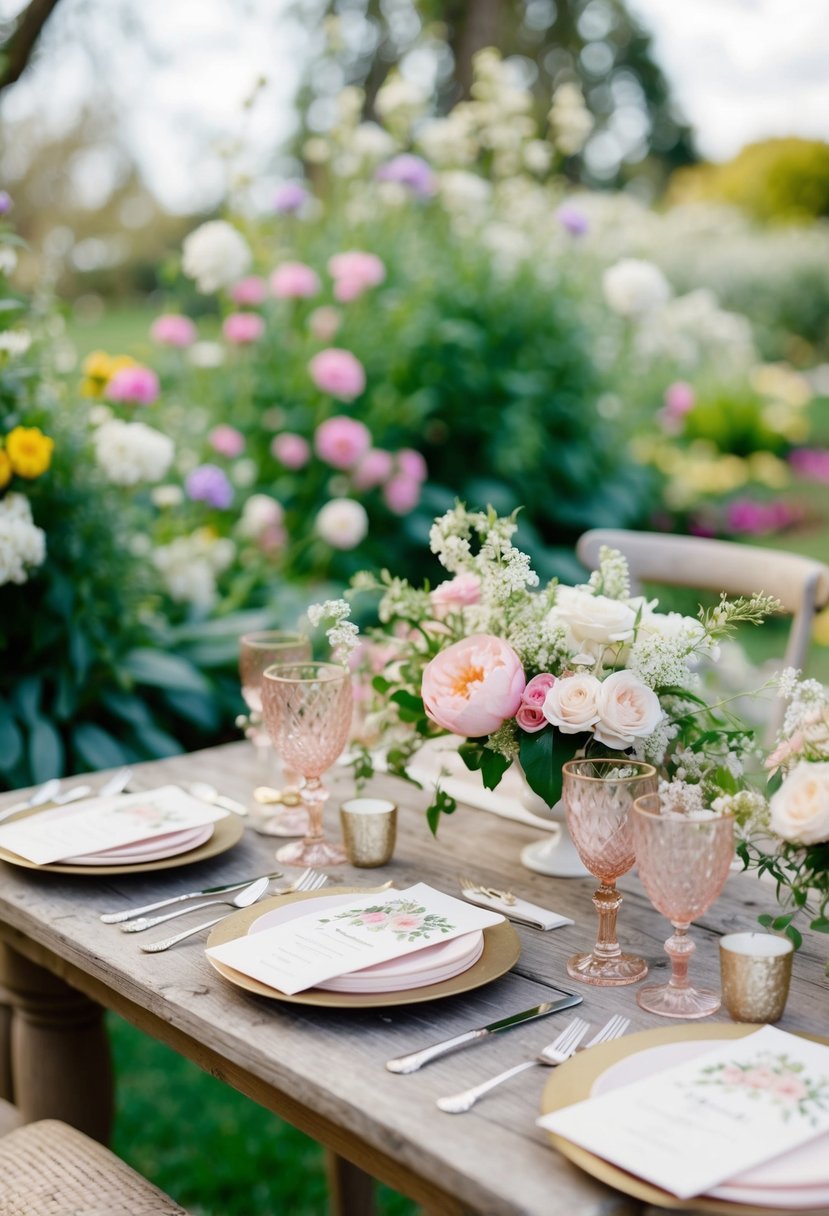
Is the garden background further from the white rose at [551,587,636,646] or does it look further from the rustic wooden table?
the white rose at [551,587,636,646]

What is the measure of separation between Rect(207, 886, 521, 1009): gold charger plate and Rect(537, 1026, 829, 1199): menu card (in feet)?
0.70

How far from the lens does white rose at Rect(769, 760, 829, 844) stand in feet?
3.30

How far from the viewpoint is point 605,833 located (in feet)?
3.67

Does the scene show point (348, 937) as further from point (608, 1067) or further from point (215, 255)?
point (215, 255)

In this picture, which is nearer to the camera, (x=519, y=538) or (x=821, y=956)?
(x=821, y=956)

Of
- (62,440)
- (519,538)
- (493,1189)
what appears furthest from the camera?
(519,538)

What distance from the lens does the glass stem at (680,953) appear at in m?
1.10

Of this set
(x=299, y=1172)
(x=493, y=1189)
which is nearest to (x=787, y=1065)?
(x=493, y=1189)

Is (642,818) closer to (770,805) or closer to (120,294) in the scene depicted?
(770,805)

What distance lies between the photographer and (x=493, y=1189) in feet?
2.69

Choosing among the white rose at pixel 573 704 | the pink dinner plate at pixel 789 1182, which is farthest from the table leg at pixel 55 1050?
the pink dinner plate at pixel 789 1182

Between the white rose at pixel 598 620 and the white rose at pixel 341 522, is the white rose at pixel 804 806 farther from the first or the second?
the white rose at pixel 341 522

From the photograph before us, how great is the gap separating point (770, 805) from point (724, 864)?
6 centimetres

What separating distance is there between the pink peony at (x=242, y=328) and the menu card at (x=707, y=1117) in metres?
2.96
